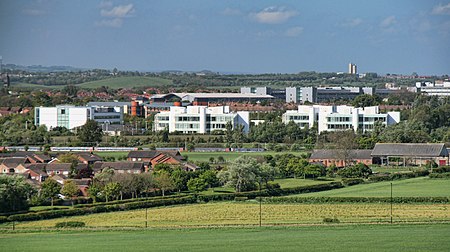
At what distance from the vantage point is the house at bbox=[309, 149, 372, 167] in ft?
141

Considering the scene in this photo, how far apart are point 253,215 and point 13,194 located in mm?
6668

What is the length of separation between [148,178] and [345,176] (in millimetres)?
9026

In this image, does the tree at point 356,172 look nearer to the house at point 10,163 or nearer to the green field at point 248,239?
the house at point 10,163

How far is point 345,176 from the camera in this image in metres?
38.3

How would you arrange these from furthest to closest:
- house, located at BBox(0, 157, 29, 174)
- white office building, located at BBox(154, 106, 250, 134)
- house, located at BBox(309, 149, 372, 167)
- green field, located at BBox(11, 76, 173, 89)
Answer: green field, located at BBox(11, 76, 173, 89) < white office building, located at BBox(154, 106, 250, 134) < house, located at BBox(309, 149, 372, 167) < house, located at BBox(0, 157, 29, 174)

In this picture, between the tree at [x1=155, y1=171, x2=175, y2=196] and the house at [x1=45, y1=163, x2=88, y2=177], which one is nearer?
the tree at [x1=155, y1=171, x2=175, y2=196]

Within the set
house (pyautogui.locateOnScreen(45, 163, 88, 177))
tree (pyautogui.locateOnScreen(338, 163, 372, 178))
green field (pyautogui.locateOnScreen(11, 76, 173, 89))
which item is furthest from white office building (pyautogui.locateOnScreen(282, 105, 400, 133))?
green field (pyautogui.locateOnScreen(11, 76, 173, 89))

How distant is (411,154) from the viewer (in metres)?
43.3

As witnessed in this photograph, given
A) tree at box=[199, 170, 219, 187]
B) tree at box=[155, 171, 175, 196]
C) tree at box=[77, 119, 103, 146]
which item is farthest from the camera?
tree at box=[77, 119, 103, 146]

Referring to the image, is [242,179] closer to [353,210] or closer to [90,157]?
[353,210]

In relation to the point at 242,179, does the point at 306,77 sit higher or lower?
higher

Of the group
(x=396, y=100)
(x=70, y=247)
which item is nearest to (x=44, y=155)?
(x=70, y=247)

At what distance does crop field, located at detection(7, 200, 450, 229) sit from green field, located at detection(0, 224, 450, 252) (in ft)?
4.75

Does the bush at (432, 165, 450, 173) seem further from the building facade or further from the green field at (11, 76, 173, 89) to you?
the green field at (11, 76, 173, 89)
